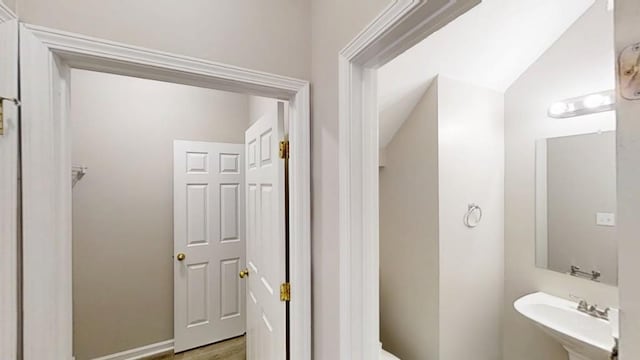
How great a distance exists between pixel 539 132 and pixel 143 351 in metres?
3.63

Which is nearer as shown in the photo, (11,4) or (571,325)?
(11,4)

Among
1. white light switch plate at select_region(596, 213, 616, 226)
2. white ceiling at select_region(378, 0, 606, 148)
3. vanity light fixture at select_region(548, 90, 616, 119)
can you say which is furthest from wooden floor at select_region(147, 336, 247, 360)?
vanity light fixture at select_region(548, 90, 616, 119)

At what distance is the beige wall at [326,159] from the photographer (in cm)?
96

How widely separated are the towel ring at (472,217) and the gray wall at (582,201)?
0.44 m

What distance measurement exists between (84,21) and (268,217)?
40.8 inches

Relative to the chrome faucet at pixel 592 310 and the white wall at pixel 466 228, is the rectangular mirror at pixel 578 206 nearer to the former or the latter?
the chrome faucet at pixel 592 310

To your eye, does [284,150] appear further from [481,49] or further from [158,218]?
[158,218]

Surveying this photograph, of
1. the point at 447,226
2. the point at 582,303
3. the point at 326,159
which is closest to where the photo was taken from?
the point at 326,159

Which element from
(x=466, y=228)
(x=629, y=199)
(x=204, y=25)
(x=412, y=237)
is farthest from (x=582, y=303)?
(x=204, y=25)

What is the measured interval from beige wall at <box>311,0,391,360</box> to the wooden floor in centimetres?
162

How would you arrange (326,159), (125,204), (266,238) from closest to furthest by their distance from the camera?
(326,159)
(266,238)
(125,204)

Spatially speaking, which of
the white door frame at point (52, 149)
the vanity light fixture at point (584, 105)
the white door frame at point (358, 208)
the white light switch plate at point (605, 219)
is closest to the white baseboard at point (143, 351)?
the white door frame at point (52, 149)

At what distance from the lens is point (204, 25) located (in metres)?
0.99

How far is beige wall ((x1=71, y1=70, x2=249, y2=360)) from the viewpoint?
6.75ft
